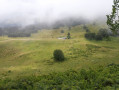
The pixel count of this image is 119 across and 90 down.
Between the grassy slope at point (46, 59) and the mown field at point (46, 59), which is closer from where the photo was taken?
the mown field at point (46, 59)

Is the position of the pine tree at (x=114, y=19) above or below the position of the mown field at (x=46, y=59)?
above

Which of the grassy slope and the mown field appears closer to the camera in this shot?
the mown field

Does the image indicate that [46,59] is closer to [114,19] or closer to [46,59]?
[46,59]

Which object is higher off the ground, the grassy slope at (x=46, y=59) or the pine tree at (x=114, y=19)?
the pine tree at (x=114, y=19)

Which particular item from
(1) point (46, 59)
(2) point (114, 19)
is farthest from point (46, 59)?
(2) point (114, 19)

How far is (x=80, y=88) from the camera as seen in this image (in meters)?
13.6

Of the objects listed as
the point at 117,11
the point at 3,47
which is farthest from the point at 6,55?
the point at 117,11

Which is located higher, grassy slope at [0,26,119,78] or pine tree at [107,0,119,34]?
pine tree at [107,0,119,34]

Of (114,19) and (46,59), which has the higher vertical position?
(114,19)

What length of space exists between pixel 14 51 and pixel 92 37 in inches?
2368

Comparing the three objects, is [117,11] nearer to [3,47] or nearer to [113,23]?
[113,23]

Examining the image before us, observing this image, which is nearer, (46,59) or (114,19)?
(114,19)

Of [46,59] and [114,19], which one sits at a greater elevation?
[114,19]

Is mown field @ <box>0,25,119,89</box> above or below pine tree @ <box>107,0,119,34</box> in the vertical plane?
below
